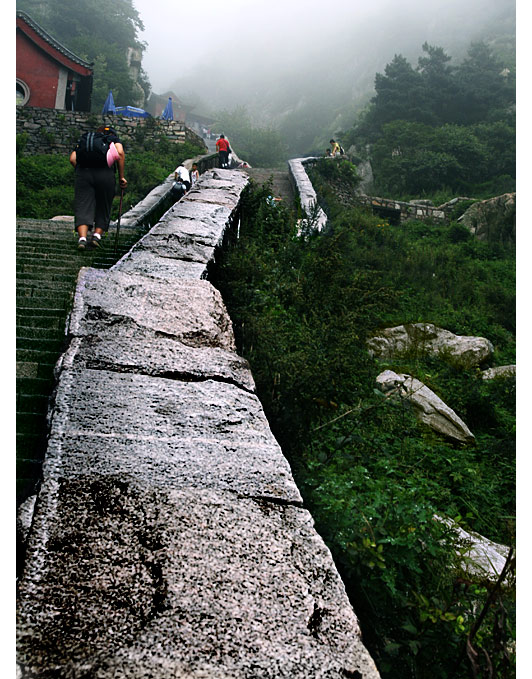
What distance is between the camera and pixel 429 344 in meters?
4.82

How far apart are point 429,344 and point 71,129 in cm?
1572

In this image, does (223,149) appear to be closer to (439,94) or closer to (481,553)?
(481,553)

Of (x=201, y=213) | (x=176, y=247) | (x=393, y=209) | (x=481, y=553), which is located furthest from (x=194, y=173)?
(x=481, y=553)

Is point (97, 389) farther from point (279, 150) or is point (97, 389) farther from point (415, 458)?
point (279, 150)

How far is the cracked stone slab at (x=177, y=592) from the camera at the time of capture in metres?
0.93

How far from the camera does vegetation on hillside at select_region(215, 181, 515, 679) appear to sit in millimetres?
1402

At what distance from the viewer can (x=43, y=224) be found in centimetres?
589

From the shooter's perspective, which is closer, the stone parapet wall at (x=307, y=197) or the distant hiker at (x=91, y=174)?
the distant hiker at (x=91, y=174)

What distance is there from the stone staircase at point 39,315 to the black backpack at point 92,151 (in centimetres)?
82

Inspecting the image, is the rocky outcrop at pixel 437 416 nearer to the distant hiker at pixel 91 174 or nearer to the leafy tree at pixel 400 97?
the distant hiker at pixel 91 174

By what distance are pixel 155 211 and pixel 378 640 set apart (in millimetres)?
6729

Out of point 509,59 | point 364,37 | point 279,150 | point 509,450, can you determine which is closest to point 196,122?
point 279,150

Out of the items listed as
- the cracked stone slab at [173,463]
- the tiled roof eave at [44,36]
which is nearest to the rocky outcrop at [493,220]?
the cracked stone slab at [173,463]

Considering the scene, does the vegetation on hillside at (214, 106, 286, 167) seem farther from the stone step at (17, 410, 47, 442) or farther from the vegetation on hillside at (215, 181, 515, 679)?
the stone step at (17, 410, 47, 442)
